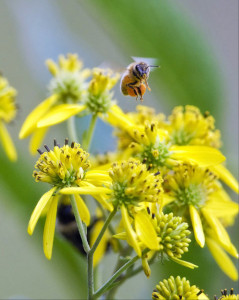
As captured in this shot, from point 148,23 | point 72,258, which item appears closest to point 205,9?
point 148,23

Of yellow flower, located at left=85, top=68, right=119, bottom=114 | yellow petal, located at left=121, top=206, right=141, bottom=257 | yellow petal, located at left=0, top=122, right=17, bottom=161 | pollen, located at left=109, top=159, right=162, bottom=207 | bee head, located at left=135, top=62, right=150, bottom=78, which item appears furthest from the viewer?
yellow petal, located at left=0, top=122, right=17, bottom=161

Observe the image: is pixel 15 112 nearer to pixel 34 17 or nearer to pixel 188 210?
pixel 34 17

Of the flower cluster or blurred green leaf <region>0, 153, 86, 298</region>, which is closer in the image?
the flower cluster

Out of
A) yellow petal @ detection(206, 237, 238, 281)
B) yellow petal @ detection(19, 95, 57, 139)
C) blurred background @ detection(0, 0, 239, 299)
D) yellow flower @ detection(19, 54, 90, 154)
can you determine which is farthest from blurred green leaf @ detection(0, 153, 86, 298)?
yellow petal @ detection(206, 237, 238, 281)

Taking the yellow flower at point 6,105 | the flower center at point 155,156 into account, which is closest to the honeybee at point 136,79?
the flower center at point 155,156

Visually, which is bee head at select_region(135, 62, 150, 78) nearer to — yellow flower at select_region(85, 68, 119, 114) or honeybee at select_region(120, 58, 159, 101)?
honeybee at select_region(120, 58, 159, 101)

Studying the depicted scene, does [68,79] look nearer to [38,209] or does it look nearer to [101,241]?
[101,241]
